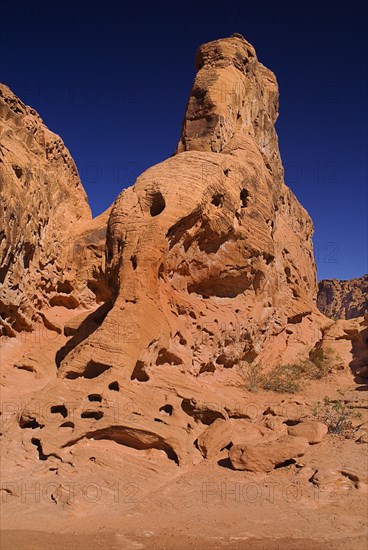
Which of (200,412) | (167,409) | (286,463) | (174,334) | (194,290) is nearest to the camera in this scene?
(286,463)

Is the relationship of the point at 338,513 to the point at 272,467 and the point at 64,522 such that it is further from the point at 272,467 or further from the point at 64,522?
the point at 64,522

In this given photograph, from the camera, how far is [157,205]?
10008mm

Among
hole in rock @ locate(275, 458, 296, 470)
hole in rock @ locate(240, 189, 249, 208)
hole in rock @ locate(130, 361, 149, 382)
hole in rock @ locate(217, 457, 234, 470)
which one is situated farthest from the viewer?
hole in rock @ locate(240, 189, 249, 208)

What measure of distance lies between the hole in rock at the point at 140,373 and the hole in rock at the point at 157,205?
3.92 m

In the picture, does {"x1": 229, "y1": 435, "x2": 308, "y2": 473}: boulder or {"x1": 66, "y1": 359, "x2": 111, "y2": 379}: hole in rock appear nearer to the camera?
{"x1": 229, "y1": 435, "x2": 308, "y2": 473}: boulder

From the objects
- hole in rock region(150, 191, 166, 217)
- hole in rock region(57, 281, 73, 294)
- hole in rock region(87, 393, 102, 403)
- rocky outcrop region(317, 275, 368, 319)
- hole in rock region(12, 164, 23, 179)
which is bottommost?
hole in rock region(87, 393, 102, 403)

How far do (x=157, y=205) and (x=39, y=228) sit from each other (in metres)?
4.31

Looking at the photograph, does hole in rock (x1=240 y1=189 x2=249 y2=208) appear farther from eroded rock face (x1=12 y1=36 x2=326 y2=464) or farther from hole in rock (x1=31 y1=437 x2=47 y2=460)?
hole in rock (x1=31 y1=437 x2=47 y2=460)

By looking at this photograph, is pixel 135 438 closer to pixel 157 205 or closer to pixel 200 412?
pixel 200 412

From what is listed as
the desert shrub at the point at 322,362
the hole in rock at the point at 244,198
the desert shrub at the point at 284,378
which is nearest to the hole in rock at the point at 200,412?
the desert shrub at the point at 284,378

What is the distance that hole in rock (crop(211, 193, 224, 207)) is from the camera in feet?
35.0

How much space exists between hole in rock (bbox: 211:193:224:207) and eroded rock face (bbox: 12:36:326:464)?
0.09 ft

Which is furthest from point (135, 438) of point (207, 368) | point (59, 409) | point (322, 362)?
point (322, 362)

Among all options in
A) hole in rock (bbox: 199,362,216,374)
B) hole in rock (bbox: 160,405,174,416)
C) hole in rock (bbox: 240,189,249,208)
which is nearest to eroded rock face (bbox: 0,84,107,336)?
hole in rock (bbox: 240,189,249,208)
